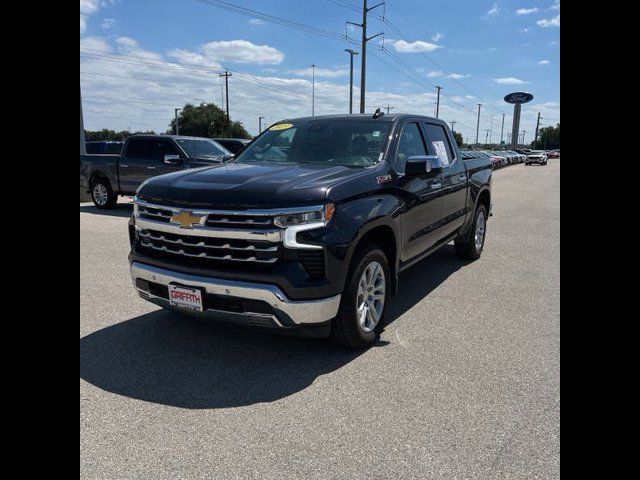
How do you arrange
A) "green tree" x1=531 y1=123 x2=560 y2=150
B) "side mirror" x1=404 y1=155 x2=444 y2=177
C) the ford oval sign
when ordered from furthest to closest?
"green tree" x1=531 y1=123 x2=560 y2=150, the ford oval sign, "side mirror" x1=404 y1=155 x2=444 y2=177

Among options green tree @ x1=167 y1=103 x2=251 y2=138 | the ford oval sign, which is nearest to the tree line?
green tree @ x1=167 y1=103 x2=251 y2=138

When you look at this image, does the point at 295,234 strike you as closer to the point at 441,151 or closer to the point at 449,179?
the point at 449,179

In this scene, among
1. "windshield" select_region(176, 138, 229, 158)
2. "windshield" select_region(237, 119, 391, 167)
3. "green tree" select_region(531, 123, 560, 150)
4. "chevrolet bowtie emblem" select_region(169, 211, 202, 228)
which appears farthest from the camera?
"green tree" select_region(531, 123, 560, 150)

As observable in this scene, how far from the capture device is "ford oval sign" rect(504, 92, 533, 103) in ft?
257

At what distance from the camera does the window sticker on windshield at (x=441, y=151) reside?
226 inches

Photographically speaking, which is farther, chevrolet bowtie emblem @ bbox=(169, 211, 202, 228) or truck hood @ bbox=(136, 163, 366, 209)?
chevrolet bowtie emblem @ bbox=(169, 211, 202, 228)

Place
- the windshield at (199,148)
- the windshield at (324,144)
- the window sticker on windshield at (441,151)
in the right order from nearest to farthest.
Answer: the windshield at (324,144) → the window sticker on windshield at (441,151) → the windshield at (199,148)

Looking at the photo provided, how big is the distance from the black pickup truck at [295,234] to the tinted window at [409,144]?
2 cm

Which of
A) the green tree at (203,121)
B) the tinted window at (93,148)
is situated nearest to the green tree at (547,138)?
the green tree at (203,121)

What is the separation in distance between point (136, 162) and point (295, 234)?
10534mm

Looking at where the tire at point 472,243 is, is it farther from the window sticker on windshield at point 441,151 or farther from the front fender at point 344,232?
the front fender at point 344,232

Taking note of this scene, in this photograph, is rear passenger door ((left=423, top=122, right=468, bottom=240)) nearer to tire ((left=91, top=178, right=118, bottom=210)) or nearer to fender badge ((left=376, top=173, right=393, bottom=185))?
fender badge ((left=376, top=173, right=393, bottom=185))

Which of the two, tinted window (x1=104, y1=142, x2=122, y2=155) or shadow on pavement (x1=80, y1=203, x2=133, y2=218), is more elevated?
tinted window (x1=104, y1=142, x2=122, y2=155)
